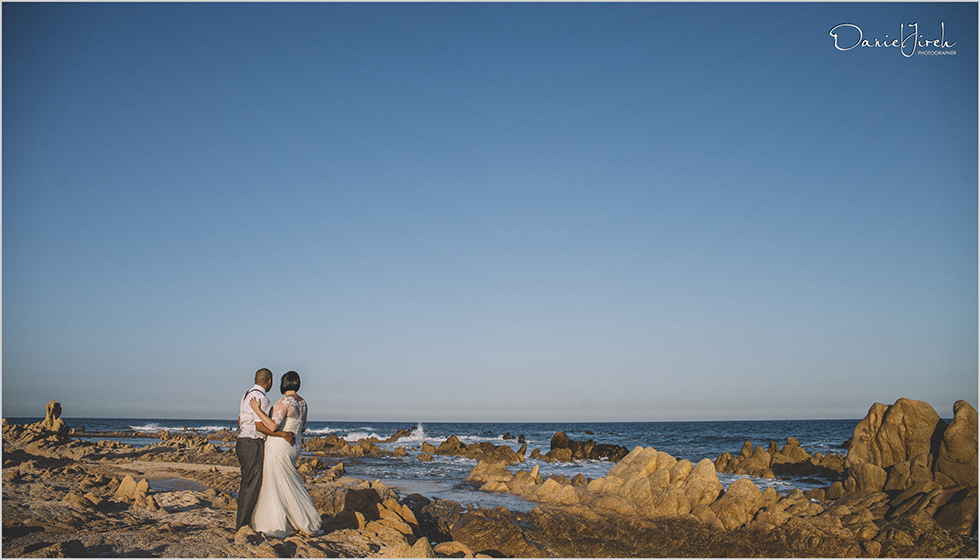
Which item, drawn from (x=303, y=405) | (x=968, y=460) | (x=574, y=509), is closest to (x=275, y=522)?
(x=303, y=405)

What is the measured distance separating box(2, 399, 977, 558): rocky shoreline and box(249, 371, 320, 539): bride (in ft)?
0.94

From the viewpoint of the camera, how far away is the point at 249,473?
7.95 meters

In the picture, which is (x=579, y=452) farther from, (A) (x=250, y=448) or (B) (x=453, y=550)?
(A) (x=250, y=448)

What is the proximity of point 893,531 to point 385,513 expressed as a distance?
8.81 meters

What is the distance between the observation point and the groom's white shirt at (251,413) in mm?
7840

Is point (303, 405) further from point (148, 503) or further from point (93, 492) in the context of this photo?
point (93, 492)

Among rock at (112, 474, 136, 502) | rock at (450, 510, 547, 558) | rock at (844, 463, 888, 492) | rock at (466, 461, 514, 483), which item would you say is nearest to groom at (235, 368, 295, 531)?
rock at (112, 474, 136, 502)

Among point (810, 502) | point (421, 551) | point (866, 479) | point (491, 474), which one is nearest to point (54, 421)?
point (491, 474)

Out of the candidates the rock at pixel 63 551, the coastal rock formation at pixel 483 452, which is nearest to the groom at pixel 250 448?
the rock at pixel 63 551

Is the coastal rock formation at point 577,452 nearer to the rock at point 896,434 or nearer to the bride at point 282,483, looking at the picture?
the rock at point 896,434

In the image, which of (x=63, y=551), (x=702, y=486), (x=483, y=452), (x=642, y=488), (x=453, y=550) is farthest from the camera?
(x=483, y=452)

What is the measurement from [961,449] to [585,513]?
928cm

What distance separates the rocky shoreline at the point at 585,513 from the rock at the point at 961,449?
27 mm

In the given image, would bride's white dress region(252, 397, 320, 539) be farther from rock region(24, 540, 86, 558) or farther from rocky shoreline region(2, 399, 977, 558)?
rock region(24, 540, 86, 558)
